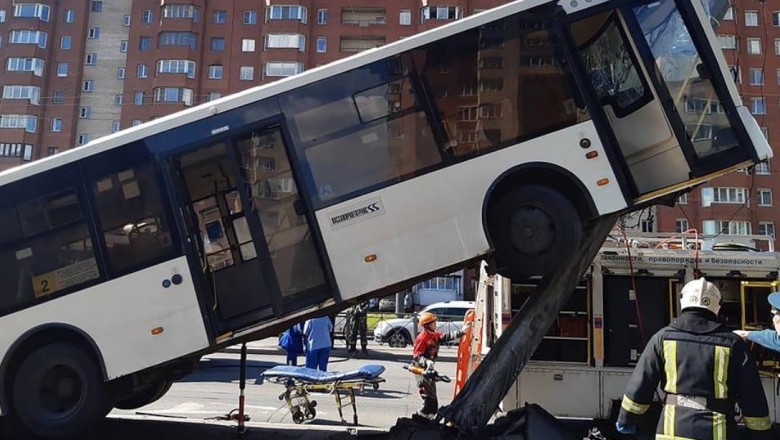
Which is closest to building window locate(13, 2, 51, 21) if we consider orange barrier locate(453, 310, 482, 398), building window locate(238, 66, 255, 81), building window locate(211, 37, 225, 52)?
building window locate(211, 37, 225, 52)

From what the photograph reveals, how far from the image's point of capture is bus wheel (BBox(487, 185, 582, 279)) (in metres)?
5.67

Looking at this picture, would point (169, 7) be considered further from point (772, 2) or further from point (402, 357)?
point (772, 2)

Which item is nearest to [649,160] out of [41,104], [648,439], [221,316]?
[648,439]

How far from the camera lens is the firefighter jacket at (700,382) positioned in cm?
355

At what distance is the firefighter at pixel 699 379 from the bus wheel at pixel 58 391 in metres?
4.76

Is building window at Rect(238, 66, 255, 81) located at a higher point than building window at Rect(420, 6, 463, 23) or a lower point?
lower

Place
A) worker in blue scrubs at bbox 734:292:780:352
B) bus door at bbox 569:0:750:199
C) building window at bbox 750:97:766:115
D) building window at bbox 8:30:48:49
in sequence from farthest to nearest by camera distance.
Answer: building window at bbox 8:30:48:49 < building window at bbox 750:97:766:115 < bus door at bbox 569:0:750:199 < worker in blue scrubs at bbox 734:292:780:352

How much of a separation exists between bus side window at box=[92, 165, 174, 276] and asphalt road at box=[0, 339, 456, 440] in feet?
7.85

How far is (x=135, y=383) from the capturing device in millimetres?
6199

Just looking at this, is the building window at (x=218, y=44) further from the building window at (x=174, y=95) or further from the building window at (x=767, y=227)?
the building window at (x=767, y=227)

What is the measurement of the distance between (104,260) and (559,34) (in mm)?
4851

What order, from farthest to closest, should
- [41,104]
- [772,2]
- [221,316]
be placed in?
[41,104], [772,2], [221,316]

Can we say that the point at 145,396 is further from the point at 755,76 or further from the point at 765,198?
the point at 755,76

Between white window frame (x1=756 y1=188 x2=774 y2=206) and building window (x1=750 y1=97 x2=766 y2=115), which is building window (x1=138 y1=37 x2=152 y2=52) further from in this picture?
white window frame (x1=756 y1=188 x2=774 y2=206)
